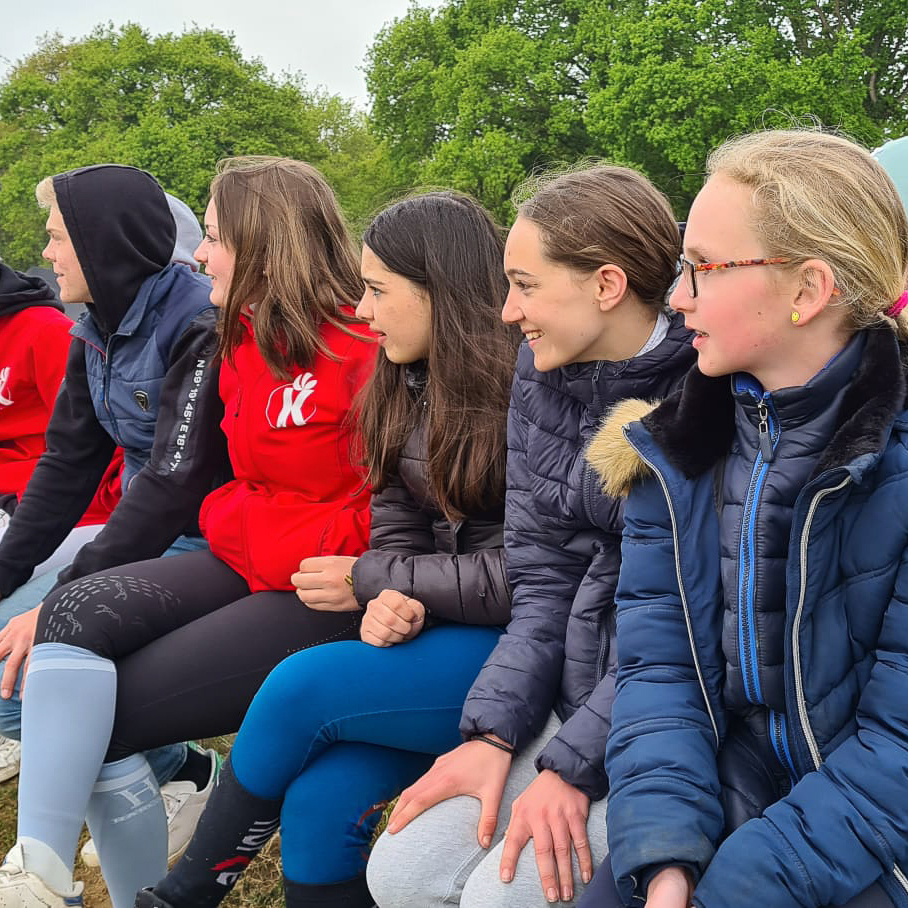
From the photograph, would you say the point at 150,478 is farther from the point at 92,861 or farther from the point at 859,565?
the point at 859,565

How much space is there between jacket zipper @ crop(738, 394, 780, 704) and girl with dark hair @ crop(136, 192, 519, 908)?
2.43 ft

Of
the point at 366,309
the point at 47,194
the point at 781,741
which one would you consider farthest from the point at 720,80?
the point at 781,741

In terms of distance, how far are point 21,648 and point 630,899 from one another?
1870mm

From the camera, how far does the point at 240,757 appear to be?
7.28 feet

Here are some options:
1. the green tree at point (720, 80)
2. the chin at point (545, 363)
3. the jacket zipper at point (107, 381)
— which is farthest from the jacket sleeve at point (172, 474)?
the green tree at point (720, 80)

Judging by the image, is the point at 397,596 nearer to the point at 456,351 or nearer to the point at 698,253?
the point at 456,351

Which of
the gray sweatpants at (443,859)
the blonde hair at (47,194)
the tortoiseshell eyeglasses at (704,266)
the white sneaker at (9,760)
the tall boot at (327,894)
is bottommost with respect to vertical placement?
the white sneaker at (9,760)

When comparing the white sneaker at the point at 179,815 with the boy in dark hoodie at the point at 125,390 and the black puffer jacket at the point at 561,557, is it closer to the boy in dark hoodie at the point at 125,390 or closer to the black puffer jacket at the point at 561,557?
the boy in dark hoodie at the point at 125,390

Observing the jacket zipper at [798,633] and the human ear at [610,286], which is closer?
the jacket zipper at [798,633]

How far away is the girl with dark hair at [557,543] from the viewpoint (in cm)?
195

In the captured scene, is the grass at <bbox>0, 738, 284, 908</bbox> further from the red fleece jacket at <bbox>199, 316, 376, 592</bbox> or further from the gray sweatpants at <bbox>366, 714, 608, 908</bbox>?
the gray sweatpants at <bbox>366, 714, 608, 908</bbox>

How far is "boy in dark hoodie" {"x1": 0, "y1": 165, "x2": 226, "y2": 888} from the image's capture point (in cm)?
310

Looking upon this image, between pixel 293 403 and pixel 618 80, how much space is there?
81.0 feet

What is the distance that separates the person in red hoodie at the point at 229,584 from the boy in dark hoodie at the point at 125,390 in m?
0.14
